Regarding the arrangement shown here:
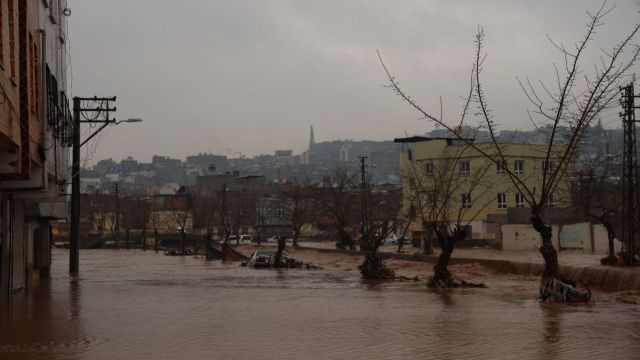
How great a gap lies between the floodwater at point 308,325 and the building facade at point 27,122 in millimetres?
2104

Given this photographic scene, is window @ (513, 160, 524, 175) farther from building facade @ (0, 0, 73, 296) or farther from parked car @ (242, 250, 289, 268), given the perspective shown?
building facade @ (0, 0, 73, 296)

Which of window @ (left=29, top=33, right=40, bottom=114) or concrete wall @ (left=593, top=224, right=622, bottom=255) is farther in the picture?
concrete wall @ (left=593, top=224, right=622, bottom=255)

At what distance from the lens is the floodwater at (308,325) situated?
514 inches

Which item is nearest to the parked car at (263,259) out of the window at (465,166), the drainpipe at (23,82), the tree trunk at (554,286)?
the tree trunk at (554,286)

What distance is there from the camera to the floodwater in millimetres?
13047

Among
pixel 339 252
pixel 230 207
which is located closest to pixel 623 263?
pixel 339 252

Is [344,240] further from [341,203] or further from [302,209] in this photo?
[302,209]

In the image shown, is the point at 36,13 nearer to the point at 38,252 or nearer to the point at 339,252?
the point at 38,252

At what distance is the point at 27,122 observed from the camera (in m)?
20.0

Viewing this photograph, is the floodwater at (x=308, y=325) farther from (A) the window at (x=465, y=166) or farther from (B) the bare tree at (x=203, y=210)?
(B) the bare tree at (x=203, y=210)

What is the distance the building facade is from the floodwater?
210cm

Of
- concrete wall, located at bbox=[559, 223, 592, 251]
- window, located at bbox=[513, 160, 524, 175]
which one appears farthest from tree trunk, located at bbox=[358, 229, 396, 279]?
window, located at bbox=[513, 160, 524, 175]

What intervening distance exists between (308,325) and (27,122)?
867 centimetres

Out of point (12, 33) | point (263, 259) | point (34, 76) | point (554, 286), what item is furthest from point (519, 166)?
point (12, 33)
